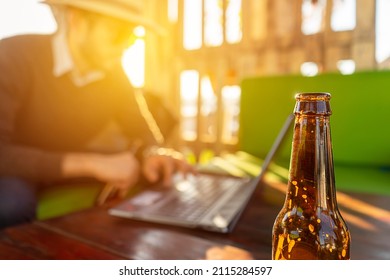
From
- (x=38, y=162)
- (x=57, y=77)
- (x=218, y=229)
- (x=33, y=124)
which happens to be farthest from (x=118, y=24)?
(x=218, y=229)

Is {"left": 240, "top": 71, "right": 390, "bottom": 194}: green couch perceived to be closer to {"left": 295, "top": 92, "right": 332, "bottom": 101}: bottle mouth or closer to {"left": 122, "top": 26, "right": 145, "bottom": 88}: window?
{"left": 122, "top": 26, "right": 145, "bottom": 88}: window

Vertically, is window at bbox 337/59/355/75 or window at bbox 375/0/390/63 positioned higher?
window at bbox 375/0/390/63

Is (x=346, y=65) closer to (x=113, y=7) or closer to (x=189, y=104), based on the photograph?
(x=189, y=104)

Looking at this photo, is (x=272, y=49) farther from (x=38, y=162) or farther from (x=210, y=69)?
(x=38, y=162)

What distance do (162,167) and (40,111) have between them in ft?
1.41

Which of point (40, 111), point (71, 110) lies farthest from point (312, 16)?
point (40, 111)

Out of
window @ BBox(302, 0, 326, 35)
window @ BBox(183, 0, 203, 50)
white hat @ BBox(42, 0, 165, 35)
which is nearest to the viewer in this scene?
white hat @ BBox(42, 0, 165, 35)

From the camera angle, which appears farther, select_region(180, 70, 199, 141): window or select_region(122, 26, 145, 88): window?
select_region(180, 70, 199, 141): window

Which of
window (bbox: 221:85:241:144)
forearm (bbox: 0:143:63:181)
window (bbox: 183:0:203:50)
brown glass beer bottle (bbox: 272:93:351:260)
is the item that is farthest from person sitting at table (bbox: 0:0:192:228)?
window (bbox: 221:85:241:144)

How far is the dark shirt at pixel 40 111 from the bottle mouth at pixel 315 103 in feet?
2.21

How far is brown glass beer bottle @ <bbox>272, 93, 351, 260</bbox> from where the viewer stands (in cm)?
33

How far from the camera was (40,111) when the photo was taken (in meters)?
1.05

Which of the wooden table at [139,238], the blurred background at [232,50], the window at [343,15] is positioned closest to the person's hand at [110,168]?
the wooden table at [139,238]
